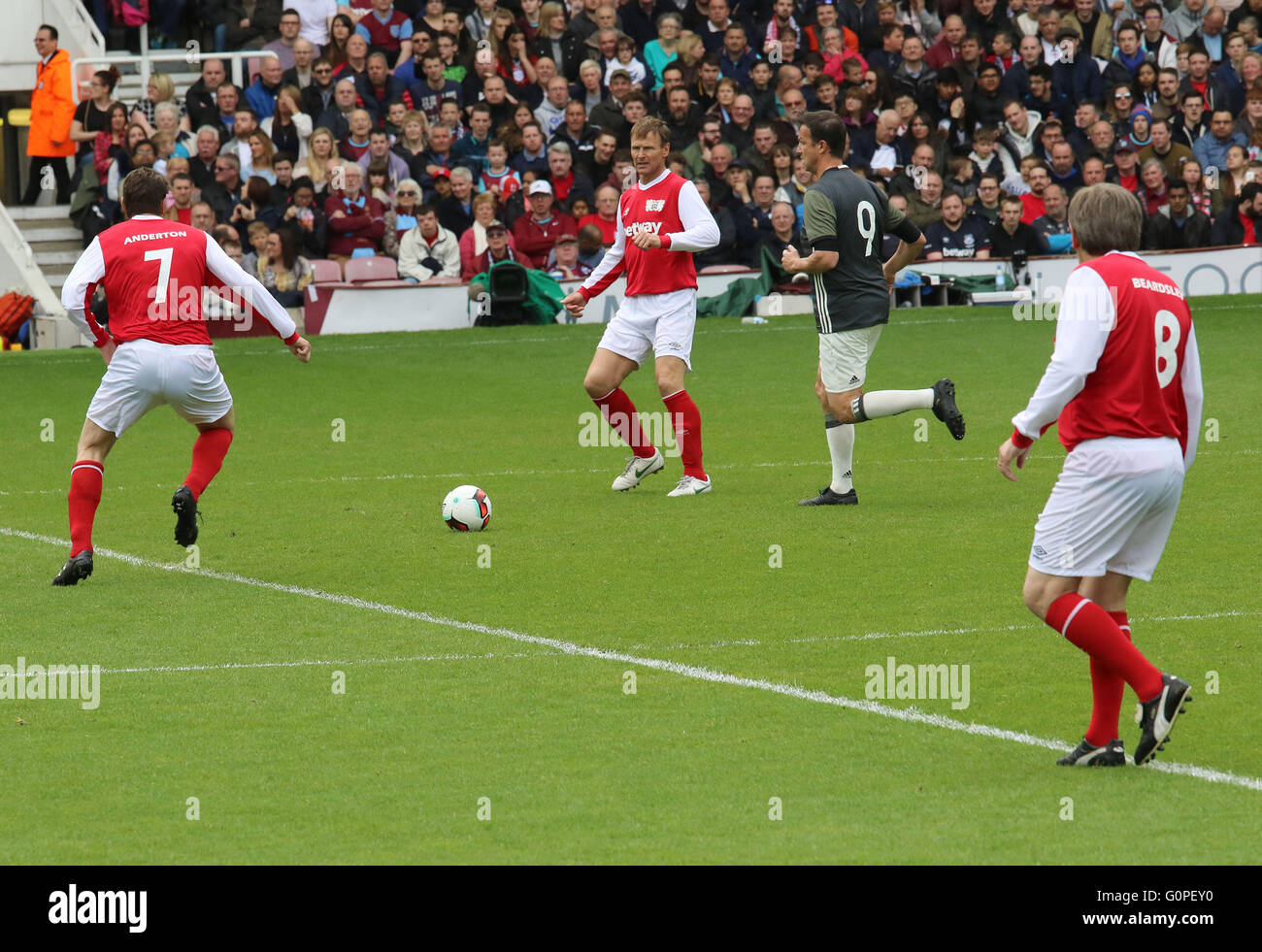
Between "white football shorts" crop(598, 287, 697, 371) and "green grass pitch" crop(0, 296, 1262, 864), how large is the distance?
3.23 ft

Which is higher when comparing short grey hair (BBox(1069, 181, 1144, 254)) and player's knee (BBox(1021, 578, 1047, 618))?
short grey hair (BBox(1069, 181, 1144, 254))

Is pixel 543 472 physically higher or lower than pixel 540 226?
lower

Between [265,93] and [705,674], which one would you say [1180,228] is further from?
Result: [705,674]

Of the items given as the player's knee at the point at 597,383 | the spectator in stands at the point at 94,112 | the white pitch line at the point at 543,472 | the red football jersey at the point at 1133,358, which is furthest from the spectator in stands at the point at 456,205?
the red football jersey at the point at 1133,358

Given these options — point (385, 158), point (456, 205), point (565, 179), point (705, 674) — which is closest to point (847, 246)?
point (705, 674)

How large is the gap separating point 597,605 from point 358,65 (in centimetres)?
1700

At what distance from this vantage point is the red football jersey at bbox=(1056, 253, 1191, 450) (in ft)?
19.4

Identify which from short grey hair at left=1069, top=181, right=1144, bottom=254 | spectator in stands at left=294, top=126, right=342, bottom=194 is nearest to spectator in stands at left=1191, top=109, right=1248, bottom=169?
spectator in stands at left=294, top=126, right=342, bottom=194

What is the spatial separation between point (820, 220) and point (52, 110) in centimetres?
1480

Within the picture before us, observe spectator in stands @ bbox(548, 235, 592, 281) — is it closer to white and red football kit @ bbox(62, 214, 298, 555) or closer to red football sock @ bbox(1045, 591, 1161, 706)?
white and red football kit @ bbox(62, 214, 298, 555)

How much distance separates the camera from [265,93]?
24.0 meters

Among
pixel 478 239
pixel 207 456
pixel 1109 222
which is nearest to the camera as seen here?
pixel 1109 222

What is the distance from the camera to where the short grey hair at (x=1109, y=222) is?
6.05 metres
